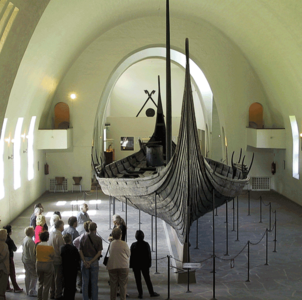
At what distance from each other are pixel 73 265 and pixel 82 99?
511 inches

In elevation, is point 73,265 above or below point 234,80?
below

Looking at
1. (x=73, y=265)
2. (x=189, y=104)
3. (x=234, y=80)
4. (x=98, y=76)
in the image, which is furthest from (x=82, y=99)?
(x=73, y=265)

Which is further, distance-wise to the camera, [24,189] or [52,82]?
[52,82]

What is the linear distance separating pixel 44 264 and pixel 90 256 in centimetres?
69

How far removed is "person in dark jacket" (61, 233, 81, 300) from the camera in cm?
704

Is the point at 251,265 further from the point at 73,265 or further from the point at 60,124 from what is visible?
the point at 60,124

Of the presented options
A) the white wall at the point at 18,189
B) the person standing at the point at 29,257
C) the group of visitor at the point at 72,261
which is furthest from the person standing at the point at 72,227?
the white wall at the point at 18,189

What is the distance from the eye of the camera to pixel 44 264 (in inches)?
273

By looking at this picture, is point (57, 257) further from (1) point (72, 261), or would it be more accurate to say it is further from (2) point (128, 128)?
(2) point (128, 128)

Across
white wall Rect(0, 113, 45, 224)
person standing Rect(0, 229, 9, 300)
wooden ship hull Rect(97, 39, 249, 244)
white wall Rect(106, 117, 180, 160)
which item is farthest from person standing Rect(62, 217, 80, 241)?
white wall Rect(106, 117, 180, 160)

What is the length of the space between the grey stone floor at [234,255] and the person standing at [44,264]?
914 millimetres

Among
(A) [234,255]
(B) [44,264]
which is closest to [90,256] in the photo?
(B) [44,264]

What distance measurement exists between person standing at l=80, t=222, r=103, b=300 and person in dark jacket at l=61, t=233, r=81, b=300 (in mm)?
109

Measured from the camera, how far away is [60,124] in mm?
19172
